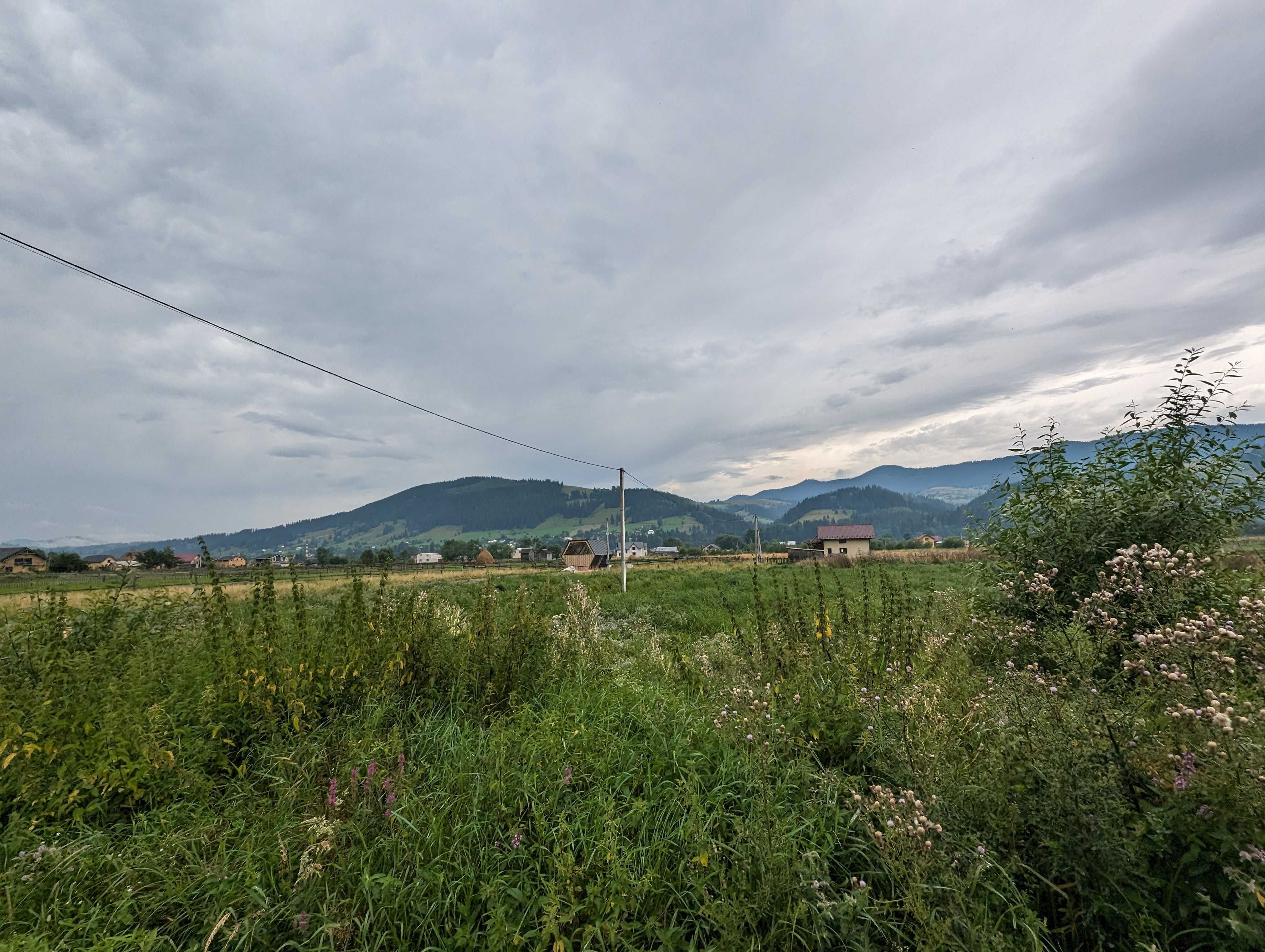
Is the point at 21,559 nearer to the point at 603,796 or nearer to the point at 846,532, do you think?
the point at 603,796

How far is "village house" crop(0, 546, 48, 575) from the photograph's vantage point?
→ 218 feet

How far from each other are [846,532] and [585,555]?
4212cm

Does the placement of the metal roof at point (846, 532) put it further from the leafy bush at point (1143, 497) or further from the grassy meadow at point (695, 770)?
the grassy meadow at point (695, 770)

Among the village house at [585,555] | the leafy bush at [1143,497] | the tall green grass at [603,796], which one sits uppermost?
the leafy bush at [1143,497]

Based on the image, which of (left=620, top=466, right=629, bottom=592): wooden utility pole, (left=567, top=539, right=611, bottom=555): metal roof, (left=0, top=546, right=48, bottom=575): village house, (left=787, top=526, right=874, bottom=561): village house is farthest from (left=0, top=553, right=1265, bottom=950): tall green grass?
(left=0, top=546, right=48, bottom=575): village house

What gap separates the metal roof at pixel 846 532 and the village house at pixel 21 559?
10696 cm

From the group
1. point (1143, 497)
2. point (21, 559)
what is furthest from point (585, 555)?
point (21, 559)

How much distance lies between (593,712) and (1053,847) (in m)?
3.23

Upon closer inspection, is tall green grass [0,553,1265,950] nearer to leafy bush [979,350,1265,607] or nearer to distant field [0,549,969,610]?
leafy bush [979,350,1265,607]

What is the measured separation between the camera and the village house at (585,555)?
260 feet

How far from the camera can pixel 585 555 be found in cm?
8119

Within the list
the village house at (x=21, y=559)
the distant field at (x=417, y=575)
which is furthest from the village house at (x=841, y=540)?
the village house at (x=21, y=559)

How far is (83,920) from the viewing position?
2.54m

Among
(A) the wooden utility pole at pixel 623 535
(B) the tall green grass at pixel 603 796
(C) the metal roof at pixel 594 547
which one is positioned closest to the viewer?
(B) the tall green grass at pixel 603 796
